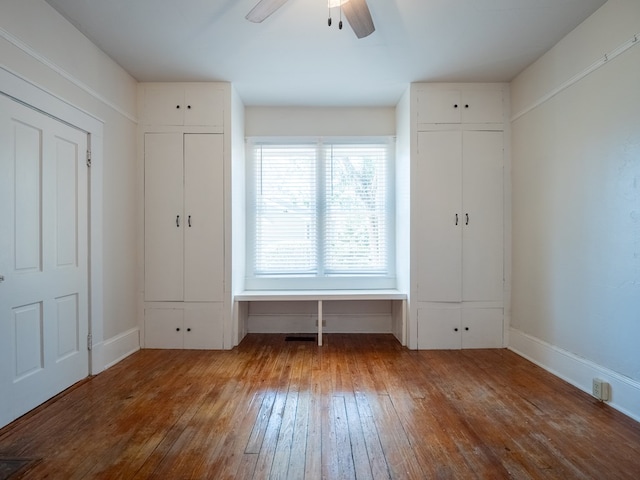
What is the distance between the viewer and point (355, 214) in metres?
4.29

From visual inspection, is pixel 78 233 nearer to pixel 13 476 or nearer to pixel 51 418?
pixel 51 418

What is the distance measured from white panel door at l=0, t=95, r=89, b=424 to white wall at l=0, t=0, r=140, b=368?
223 mm

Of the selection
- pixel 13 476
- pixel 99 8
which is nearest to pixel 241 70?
pixel 99 8

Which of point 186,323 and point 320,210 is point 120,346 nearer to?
point 186,323

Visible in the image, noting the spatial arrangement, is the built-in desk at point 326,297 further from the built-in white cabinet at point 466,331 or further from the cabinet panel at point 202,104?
the cabinet panel at point 202,104

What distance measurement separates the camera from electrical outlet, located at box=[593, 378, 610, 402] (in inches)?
94.5

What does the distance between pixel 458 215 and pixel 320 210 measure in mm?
1624

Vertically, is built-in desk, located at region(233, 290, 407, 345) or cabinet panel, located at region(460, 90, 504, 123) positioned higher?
cabinet panel, located at region(460, 90, 504, 123)

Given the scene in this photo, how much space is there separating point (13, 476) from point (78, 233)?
173 centimetres

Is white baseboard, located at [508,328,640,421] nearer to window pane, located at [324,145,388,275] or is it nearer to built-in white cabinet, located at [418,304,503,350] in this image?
built-in white cabinet, located at [418,304,503,350]

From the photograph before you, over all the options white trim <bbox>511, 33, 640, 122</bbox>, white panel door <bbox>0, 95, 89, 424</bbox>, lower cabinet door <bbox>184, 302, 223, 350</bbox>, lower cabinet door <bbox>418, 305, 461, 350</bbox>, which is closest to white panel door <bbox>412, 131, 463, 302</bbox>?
lower cabinet door <bbox>418, 305, 461, 350</bbox>

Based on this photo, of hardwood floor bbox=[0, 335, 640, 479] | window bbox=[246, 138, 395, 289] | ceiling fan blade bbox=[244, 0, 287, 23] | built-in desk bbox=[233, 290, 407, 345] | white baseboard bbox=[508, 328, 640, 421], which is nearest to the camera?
hardwood floor bbox=[0, 335, 640, 479]

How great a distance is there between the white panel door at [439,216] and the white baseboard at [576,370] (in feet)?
2.42

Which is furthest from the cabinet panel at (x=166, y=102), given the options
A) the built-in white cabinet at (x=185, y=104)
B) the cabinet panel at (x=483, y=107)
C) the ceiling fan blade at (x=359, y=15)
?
the cabinet panel at (x=483, y=107)
